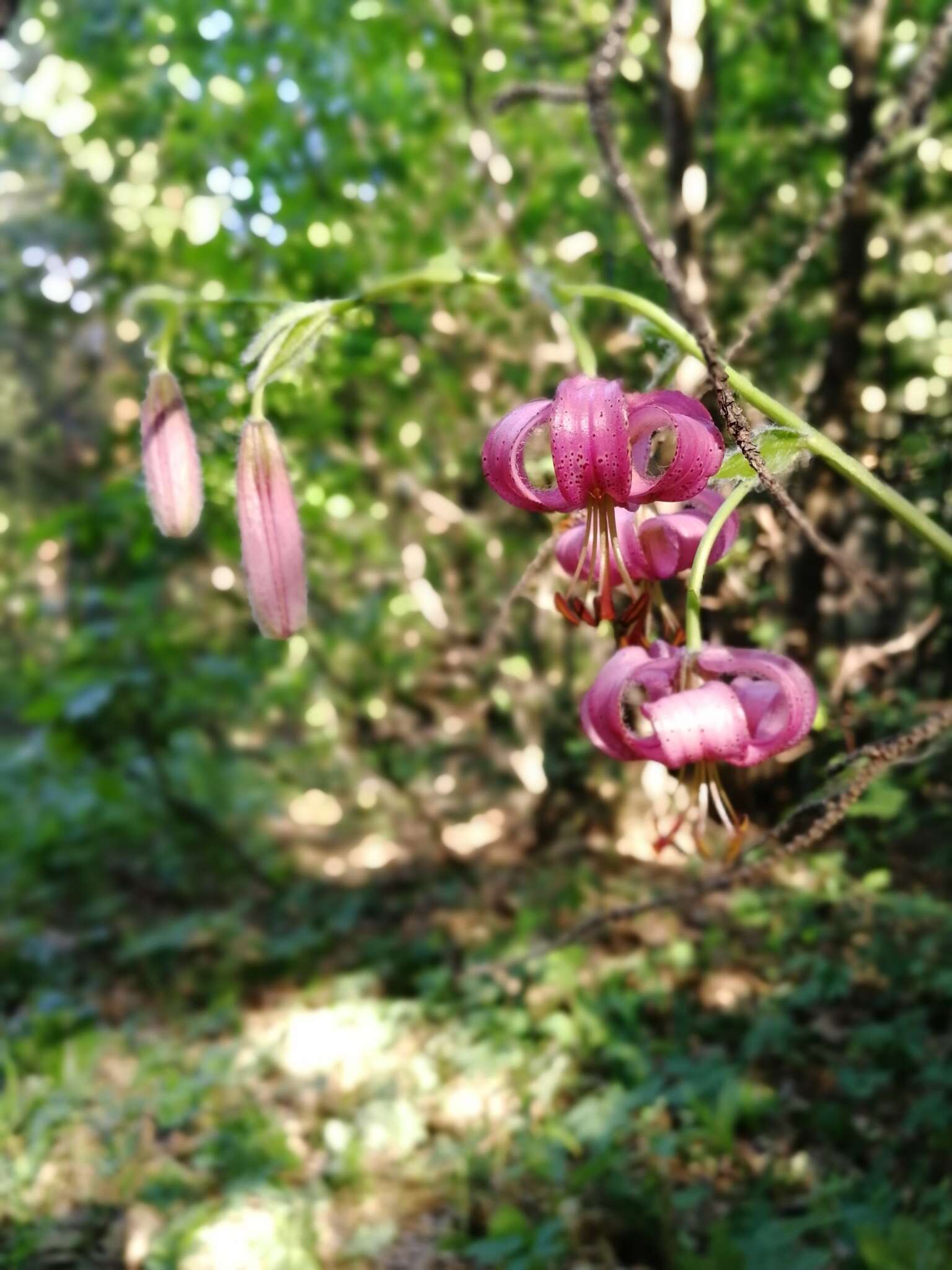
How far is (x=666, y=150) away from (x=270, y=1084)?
89.8 inches

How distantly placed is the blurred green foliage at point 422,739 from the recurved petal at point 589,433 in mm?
871

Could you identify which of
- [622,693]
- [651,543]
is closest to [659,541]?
[651,543]

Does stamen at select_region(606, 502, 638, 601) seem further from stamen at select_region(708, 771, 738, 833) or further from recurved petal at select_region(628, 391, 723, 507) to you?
stamen at select_region(708, 771, 738, 833)

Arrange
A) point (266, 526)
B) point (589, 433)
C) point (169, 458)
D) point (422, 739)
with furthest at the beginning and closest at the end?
point (422, 739)
point (169, 458)
point (266, 526)
point (589, 433)

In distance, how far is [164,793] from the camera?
3.35m

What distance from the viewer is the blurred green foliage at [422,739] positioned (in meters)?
2.00

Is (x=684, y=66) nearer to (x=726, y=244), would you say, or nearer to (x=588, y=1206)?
(x=726, y=244)

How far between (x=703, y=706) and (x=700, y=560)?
10cm

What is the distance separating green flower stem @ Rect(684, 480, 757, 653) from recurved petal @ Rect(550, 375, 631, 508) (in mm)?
76

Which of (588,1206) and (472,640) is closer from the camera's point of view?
(588,1206)

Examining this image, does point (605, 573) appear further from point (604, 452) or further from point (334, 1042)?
point (334, 1042)

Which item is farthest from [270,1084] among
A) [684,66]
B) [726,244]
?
[726,244]

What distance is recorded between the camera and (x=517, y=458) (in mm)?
754

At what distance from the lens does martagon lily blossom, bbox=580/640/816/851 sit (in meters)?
0.75
